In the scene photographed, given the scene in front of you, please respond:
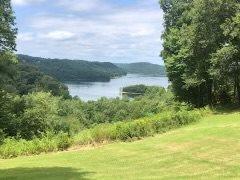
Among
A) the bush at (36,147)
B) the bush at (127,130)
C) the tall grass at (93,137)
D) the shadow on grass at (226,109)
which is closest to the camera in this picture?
the bush at (36,147)

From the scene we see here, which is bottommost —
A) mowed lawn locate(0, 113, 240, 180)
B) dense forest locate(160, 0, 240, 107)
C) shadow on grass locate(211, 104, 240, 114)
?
mowed lawn locate(0, 113, 240, 180)

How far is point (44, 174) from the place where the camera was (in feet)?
49.2

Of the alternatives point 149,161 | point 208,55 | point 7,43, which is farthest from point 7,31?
point 149,161

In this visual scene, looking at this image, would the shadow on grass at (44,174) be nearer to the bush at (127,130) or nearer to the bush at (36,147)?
the bush at (36,147)

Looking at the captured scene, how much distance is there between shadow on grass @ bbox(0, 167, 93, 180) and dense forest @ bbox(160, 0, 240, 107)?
21645mm

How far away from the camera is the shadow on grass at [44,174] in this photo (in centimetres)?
1434

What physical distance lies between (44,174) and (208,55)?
83.8 ft

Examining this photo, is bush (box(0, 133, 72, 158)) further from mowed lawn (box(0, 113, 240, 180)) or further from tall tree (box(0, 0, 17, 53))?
tall tree (box(0, 0, 17, 53))

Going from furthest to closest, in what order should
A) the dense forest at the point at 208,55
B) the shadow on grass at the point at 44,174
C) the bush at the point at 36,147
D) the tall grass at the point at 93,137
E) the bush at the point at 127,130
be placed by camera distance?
the dense forest at the point at 208,55, the bush at the point at 127,130, the tall grass at the point at 93,137, the bush at the point at 36,147, the shadow on grass at the point at 44,174

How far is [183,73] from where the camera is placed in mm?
44375

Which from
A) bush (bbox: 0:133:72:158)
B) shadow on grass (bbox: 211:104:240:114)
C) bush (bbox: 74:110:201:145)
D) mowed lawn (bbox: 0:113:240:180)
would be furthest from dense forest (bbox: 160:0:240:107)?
bush (bbox: 0:133:72:158)

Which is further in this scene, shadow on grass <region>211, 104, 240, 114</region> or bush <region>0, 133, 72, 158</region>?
shadow on grass <region>211, 104, 240, 114</region>

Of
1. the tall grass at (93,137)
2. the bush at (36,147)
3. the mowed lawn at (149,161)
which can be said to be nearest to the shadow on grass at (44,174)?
the mowed lawn at (149,161)

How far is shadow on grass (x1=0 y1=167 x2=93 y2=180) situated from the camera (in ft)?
47.0
